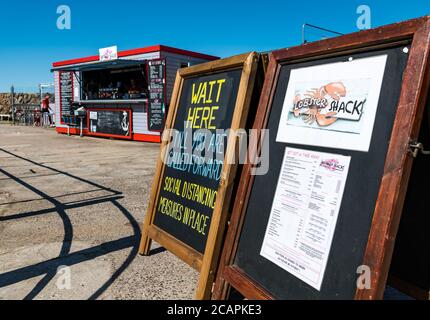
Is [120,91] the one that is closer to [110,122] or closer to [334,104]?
[110,122]

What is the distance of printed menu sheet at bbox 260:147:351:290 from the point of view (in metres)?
1.82

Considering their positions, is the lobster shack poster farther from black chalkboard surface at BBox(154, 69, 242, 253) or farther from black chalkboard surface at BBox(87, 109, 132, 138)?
black chalkboard surface at BBox(87, 109, 132, 138)

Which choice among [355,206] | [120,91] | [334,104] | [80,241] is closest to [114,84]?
[120,91]

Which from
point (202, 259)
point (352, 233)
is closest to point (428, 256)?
point (352, 233)

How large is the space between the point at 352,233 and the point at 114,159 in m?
8.64

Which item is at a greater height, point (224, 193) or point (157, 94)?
point (157, 94)

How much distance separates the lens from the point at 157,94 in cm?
1320

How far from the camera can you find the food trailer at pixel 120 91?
43.5 ft

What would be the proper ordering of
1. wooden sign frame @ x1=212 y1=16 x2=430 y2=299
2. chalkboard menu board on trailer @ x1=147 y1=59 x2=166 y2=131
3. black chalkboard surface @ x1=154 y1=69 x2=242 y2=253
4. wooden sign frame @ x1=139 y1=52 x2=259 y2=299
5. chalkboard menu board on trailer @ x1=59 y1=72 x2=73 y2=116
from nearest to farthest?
wooden sign frame @ x1=212 y1=16 x2=430 y2=299
wooden sign frame @ x1=139 y1=52 x2=259 y2=299
black chalkboard surface @ x1=154 y1=69 x2=242 y2=253
chalkboard menu board on trailer @ x1=147 y1=59 x2=166 y2=131
chalkboard menu board on trailer @ x1=59 y1=72 x2=73 y2=116

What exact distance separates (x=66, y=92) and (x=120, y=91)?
12.3 ft

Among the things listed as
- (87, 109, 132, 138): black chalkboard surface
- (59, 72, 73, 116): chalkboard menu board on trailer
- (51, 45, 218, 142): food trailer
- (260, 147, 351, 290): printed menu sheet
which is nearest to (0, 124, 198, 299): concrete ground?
(260, 147, 351, 290): printed menu sheet

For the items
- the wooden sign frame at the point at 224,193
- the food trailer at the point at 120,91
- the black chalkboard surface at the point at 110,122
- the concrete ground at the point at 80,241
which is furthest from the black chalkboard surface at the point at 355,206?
the black chalkboard surface at the point at 110,122

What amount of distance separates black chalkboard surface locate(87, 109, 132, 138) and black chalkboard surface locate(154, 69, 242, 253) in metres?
11.7

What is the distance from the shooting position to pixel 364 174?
1.73m
